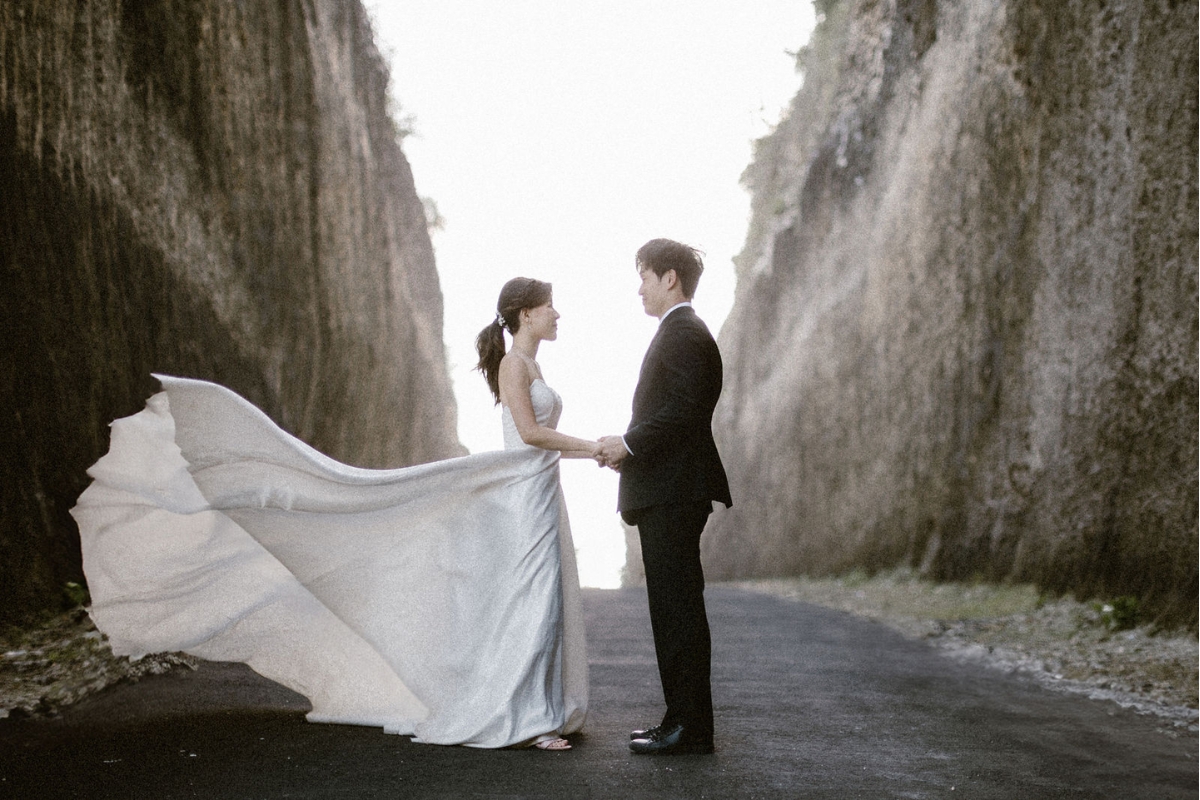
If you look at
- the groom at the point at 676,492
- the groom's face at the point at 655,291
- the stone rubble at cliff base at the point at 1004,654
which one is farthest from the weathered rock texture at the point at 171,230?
the groom at the point at 676,492

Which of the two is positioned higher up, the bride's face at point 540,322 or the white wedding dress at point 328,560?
the bride's face at point 540,322

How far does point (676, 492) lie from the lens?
5336 mm

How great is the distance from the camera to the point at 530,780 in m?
4.47

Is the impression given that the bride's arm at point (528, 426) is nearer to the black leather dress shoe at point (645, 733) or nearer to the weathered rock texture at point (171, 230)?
the black leather dress shoe at point (645, 733)

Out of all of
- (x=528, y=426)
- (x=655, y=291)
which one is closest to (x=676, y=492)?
(x=528, y=426)

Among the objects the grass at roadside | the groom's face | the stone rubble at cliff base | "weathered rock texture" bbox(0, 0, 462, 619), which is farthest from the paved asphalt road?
the groom's face

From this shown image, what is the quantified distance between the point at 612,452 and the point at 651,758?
1359mm

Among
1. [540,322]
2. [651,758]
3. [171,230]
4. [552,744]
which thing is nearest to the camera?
[651,758]

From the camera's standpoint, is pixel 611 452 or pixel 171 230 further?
pixel 171 230

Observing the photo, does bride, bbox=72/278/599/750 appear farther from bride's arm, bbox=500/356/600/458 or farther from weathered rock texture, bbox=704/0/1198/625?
weathered rock texture, bbox=704/0/1198/625

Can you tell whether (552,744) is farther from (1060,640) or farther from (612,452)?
(1060,640)

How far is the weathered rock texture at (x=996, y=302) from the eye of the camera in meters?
9.25

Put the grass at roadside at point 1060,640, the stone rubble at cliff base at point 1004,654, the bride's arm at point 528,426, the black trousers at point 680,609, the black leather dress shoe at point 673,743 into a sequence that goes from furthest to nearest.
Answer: the grass at roadside at point 1060,640
the stone rubble at cliff base at point 1004,654
the bride's arm at point 528,426
the black trousers at point 680,609
the black leather dress shoe at point 673,743

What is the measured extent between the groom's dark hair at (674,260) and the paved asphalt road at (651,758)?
7.22 ft
